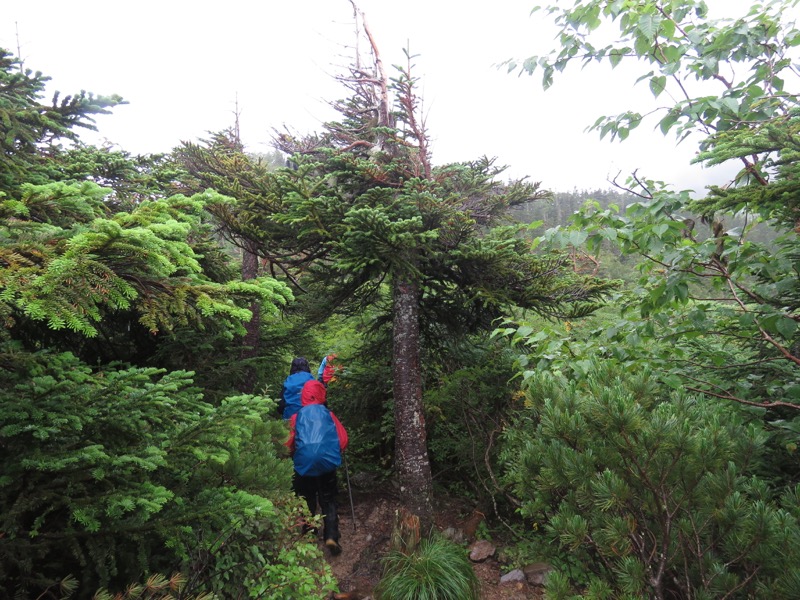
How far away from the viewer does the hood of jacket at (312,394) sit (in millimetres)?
5168

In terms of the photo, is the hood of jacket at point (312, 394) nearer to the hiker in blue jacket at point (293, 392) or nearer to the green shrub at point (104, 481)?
the hiker in blue jacket at point (293, 392)

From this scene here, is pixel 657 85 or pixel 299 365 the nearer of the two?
pixel 657 85

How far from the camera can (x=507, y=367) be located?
6.59 m

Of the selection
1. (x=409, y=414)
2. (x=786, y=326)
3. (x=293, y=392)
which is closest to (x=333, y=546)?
(x=409, y=414)

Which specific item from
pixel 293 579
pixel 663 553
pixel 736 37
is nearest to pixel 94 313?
pixel 293 579

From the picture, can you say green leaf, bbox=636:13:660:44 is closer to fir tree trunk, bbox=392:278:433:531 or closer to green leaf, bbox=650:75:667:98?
green leaf, bbox=650:75:667:98

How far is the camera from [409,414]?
553cm

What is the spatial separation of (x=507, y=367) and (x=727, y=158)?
4724 millimetres

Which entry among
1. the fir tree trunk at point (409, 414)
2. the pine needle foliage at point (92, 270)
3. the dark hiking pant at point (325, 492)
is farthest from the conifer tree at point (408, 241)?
the pine needle foliage at point (92, 270)

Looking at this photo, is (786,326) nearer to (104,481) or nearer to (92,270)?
(92,270)

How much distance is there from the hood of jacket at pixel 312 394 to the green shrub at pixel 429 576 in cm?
210

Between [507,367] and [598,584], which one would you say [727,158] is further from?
[507,367]

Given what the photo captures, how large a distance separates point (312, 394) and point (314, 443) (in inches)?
24.5

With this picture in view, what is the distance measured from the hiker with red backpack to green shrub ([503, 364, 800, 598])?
3113 mm
